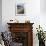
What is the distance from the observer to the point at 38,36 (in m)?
5.25

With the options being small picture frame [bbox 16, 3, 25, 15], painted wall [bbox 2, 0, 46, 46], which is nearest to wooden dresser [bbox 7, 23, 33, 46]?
painted wall [bbox 2, 0, 46, 46]

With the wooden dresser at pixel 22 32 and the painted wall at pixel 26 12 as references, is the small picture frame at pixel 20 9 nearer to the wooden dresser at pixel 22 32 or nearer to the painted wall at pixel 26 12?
the painted wall at pixel 26 12

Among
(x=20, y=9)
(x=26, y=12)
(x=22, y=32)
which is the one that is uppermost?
(x=20, y=9)

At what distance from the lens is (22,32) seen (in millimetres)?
5266

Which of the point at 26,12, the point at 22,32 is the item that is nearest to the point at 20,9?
the point at 26,12

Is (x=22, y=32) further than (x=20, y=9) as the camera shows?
No

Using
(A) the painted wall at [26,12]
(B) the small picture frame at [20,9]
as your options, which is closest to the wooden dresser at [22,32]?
(A) the painted wall at [26,12]

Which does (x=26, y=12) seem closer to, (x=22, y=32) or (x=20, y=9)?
(x=20, y=9)

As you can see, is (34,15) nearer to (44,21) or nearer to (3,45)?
(44,21)

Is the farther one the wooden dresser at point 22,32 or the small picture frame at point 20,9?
the small picture frame at point 20,9

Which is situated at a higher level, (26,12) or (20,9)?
(20,9)

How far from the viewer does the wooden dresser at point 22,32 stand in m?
5.18

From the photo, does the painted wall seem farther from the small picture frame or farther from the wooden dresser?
the wooden dresser

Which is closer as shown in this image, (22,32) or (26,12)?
(22,32)
